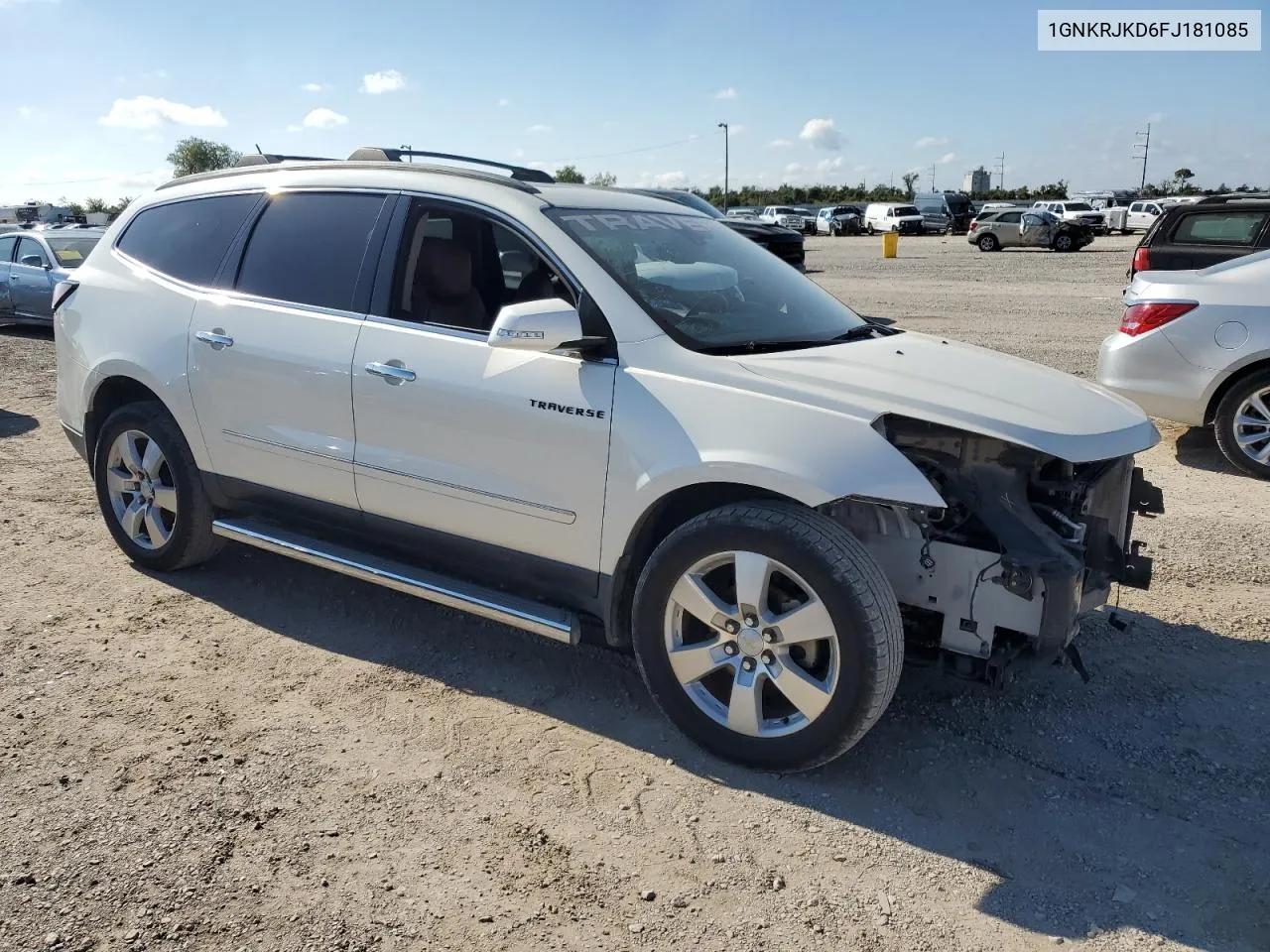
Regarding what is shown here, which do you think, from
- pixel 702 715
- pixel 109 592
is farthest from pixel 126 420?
pixel 702 715

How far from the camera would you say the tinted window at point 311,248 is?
405 centimetres

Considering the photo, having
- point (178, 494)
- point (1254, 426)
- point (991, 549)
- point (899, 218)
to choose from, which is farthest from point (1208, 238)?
point (899, 218)

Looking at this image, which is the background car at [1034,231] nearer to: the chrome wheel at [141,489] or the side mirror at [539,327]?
the chrome wheel at [141,489]

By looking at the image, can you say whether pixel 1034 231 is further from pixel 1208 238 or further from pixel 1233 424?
pixel 1233 424

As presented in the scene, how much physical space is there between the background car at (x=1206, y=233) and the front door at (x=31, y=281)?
13.1m

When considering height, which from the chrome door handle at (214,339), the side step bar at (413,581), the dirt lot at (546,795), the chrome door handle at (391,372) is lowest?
the dirt lot at (546,795)

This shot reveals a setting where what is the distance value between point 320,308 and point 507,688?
1.69 meters

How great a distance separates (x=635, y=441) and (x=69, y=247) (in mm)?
13527

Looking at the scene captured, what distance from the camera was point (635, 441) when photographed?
326 centimetres

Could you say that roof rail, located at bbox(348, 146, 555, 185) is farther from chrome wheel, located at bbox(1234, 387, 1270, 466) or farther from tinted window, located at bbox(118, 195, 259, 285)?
chrome wheel, located at bbox(1234, 387, 1270, 466)

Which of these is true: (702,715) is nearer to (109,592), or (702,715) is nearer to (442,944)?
(442,944)

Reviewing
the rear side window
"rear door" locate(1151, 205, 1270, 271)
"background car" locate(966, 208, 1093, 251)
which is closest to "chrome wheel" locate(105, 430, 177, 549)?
"rear door" locate(1151, 205, 1270, 271)

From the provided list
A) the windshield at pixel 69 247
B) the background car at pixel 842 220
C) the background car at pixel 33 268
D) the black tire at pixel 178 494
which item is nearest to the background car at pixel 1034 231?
the background car at pixel 842 220

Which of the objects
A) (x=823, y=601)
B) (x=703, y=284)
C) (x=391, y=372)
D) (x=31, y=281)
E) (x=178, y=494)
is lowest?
(x=178, y=494)
